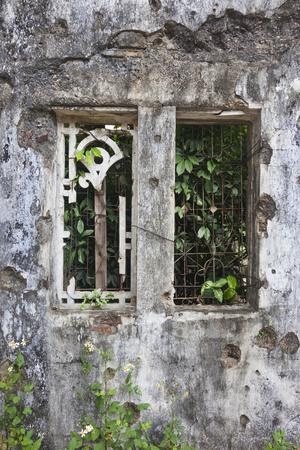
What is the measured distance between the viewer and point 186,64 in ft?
11.5

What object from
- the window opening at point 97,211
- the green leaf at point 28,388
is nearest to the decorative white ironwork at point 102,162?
the window opening at point 97,211

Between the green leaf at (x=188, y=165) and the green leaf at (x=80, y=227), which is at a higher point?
the green leaf at (x=188, y=165)

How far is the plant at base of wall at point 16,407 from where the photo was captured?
3.23m

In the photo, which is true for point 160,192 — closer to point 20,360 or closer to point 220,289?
point 220,289

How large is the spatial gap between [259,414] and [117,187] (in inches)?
81.6

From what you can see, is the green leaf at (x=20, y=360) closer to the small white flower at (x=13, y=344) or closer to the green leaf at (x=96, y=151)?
the small white flower at (x=13, y=344)

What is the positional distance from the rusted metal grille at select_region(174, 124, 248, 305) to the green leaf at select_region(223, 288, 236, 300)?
162 mm

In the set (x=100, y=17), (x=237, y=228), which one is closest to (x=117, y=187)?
(x=237, y=228)

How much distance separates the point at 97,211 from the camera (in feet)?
12.4

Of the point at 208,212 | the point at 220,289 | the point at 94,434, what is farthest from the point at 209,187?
the point at 94,434

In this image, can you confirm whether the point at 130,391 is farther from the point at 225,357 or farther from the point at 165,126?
the point at 165,126

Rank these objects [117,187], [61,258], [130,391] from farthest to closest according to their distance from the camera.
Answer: [117,187] → [61,258] → [130,391]

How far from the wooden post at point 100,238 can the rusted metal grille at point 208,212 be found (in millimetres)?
605

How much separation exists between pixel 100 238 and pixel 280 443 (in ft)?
6.54
